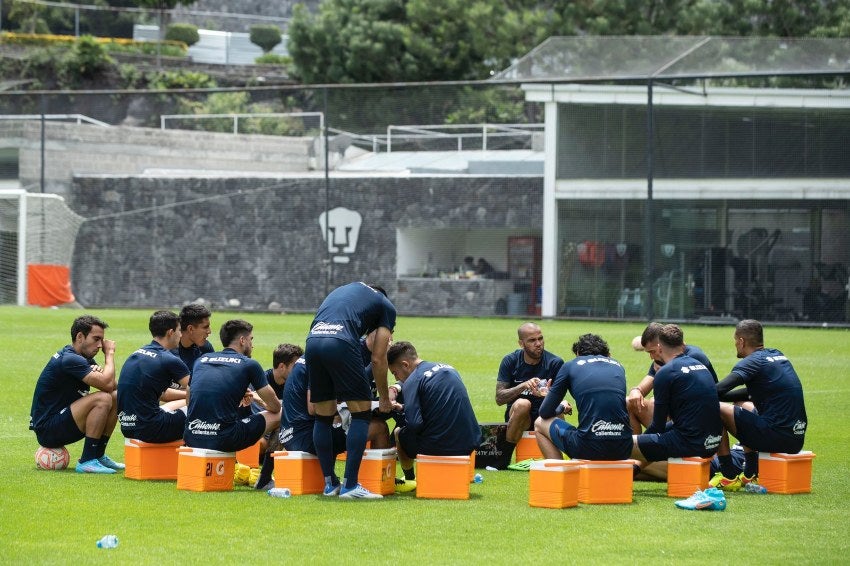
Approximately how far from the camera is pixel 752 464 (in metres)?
10.3

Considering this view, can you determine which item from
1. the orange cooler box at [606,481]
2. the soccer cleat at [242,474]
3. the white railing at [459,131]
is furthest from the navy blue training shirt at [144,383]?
the white railing at [459,131]

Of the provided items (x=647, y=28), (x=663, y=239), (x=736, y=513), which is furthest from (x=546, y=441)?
(x=647, y=28)

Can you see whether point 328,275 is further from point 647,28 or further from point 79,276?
point 647,28

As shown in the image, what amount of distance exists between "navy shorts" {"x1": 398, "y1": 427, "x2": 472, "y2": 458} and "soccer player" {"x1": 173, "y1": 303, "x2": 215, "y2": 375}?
192cm

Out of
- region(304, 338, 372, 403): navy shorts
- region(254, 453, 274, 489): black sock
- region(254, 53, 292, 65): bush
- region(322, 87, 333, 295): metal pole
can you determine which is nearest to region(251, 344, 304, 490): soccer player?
region(254, 453, 274, 489): black sock

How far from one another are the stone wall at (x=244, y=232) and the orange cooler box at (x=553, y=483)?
23.5m

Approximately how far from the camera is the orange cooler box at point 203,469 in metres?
9.79

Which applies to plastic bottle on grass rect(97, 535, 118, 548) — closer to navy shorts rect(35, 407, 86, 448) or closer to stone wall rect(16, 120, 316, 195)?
navy shorts rect(35, 407, 86, 448)

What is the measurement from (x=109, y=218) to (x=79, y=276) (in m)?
1.70

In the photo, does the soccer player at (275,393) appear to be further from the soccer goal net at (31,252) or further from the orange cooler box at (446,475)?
the soccer goal net at (31,252)

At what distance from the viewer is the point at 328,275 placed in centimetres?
3316

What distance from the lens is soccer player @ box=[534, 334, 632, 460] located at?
943cm

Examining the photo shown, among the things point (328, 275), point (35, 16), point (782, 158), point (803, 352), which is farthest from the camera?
point (35, 16)

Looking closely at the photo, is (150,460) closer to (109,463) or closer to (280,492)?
(109,463)
